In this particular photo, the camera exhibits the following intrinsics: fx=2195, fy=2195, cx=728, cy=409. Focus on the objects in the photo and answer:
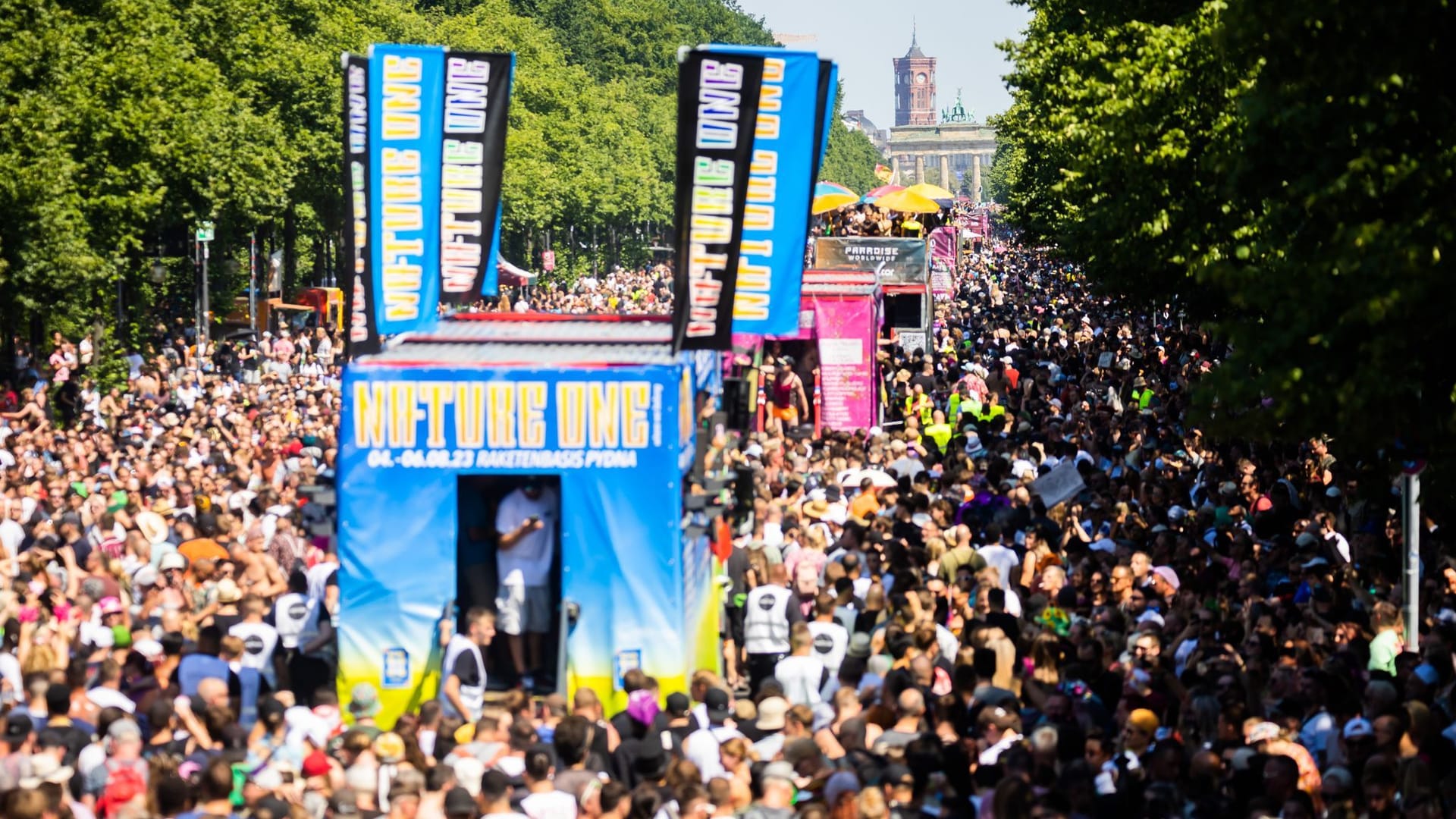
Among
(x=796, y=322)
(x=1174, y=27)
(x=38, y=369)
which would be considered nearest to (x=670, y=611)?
(x=796, y=322)

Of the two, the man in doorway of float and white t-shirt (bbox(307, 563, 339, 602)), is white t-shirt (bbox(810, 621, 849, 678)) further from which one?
white t-shirt (bbox(307, 563, 339, 602))

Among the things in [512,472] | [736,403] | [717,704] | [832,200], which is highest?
[832,200]

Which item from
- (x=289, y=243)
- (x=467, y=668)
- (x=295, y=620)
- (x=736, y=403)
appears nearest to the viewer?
(x=467, y=668)

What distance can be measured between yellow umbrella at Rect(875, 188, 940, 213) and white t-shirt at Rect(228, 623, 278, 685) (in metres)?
30.1

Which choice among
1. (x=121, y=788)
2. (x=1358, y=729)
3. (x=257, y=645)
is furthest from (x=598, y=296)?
(x=121, y=788)

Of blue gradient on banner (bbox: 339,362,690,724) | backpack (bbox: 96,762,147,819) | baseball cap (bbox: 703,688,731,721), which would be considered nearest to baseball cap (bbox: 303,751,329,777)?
backpack (bbox: 96,762,147,819)

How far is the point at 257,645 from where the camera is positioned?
13617mm

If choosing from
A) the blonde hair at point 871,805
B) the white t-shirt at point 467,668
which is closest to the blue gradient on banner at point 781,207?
the white t-shirt at point 467,668

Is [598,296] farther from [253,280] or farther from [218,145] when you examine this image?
[218,145]

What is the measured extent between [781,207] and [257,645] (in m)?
4.55

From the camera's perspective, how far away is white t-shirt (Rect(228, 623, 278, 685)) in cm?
1354

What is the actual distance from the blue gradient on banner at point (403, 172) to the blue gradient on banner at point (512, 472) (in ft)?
8.88

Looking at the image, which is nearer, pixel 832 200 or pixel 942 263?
pixel 832 200

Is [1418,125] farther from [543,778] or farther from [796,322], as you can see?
[543,778]
